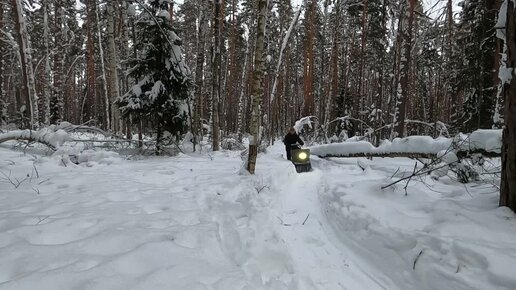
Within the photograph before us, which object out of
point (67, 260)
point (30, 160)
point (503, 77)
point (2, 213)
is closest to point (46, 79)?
point (30, 160)

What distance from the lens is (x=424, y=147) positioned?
7773 mm

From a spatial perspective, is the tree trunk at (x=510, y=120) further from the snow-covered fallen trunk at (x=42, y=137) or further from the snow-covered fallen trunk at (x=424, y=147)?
the snow-covered fallen trunk at (x=42, y=137)

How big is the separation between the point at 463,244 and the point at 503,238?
476mm

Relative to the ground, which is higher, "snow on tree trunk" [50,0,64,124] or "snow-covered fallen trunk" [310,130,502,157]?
"snow on tree trunk" [50,0,64,124]

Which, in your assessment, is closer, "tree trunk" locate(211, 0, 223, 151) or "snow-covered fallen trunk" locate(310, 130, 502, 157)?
"snow-covered fallen trunk" locate(310, 130, 502, 157)

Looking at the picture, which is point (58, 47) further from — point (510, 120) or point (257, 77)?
point (510, 120)

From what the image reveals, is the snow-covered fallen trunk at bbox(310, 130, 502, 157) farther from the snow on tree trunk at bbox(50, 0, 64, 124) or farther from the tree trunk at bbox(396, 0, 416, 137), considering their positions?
the snow on tree trunk at bbox(50, 0, 64, 124)

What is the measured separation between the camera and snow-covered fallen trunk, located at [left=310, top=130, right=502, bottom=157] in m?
5.90

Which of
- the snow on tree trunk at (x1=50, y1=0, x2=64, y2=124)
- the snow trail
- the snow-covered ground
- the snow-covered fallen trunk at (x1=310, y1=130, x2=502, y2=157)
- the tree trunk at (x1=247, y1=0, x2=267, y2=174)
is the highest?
the snow on tree trunk at (x1=50, y1=0, x2=64, y2=124)

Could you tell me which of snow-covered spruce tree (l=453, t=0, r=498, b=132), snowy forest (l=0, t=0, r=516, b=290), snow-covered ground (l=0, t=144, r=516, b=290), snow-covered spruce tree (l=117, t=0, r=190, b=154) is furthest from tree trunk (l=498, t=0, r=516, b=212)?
snow-covered spruce tree (l=453, t=0, r=498, b=132)

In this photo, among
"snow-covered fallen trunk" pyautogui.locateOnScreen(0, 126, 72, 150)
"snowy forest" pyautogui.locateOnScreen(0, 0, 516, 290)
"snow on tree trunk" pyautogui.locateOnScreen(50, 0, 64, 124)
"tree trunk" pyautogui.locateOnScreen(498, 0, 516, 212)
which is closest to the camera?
"snowy forest" pyautogui.locateOnScreen(0, 0, 516, 290)

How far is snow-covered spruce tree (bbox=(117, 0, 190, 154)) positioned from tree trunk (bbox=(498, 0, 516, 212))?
781 centimetres

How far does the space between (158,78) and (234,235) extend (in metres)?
6.99

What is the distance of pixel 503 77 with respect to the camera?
443 cm
